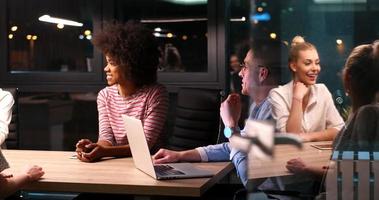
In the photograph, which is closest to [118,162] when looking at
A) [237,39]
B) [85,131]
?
[237,39]

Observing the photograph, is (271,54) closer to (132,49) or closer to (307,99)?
(307,99)

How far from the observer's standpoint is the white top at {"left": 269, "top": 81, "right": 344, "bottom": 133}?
1451mm

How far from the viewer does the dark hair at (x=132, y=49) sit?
2.88 meters

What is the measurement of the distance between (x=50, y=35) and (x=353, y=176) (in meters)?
3.39

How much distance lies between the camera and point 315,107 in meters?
1.58

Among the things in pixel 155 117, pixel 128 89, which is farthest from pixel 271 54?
pixel 128 89

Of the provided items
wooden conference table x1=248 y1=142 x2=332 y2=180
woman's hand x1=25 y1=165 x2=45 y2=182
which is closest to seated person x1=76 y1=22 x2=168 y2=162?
woman's hand x1=25 y1=165 x2=45 y2=182

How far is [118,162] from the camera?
2.45 meters

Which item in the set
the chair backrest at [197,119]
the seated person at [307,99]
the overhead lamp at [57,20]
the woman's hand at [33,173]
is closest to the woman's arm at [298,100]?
the seated person at [307,99]

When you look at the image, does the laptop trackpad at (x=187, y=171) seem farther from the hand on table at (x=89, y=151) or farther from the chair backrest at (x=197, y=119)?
the chair backrest at (x=197, y=119)

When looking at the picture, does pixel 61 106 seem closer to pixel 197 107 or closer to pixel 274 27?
pixel 197 107

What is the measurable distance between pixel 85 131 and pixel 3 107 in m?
1.58

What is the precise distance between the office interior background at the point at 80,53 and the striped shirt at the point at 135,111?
1.13 m

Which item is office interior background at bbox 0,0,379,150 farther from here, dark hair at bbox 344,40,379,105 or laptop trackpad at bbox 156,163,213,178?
dark hair at bbox 344,40,379,105
